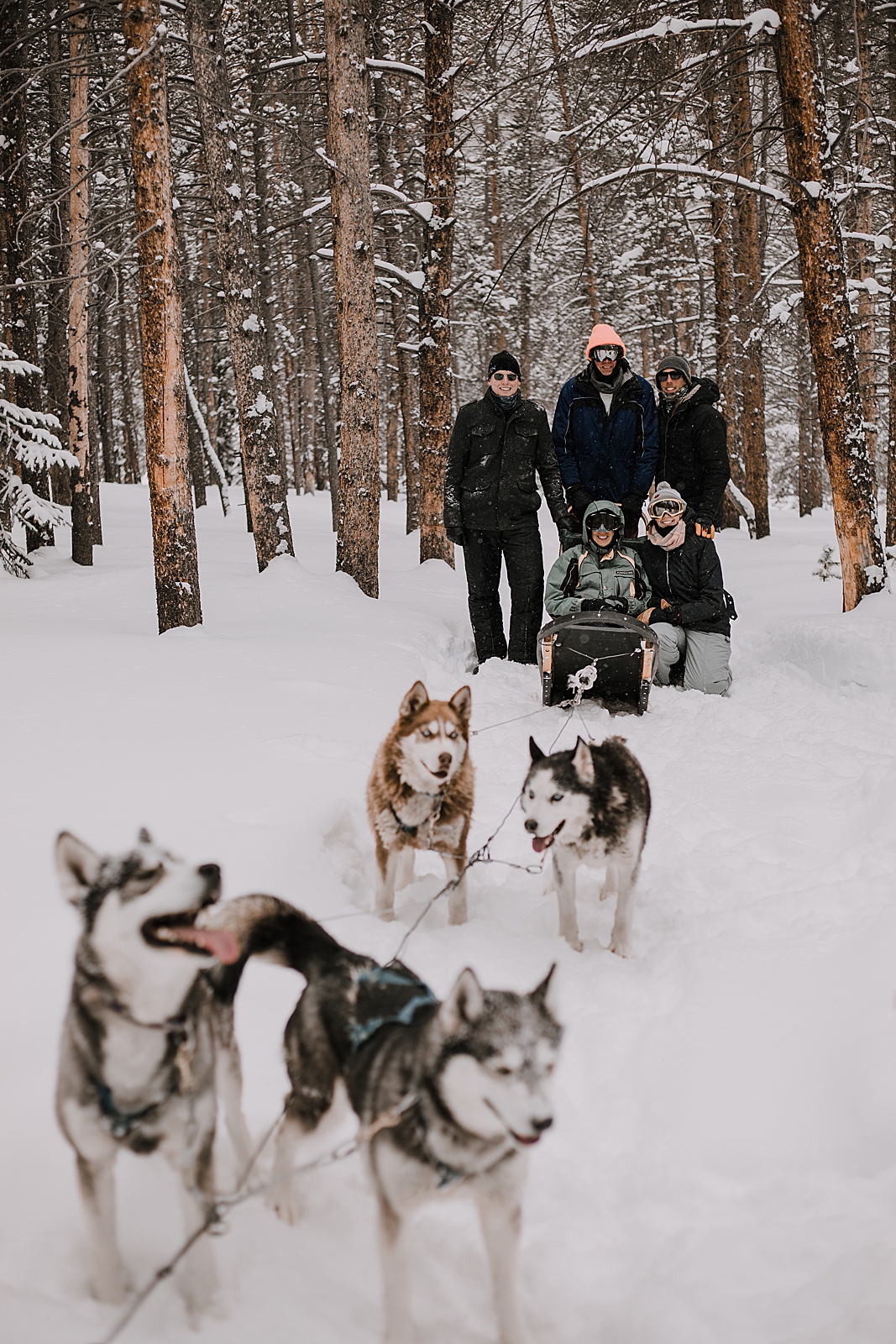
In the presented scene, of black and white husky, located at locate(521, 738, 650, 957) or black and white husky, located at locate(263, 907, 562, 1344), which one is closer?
black and white husky, located at locate(263, 907, 562, 1344)

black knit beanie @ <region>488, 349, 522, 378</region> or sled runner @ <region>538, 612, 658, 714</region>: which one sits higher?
black knit beanie @ <region>488, 349, 522, 378</region>

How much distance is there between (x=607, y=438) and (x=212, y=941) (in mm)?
6637

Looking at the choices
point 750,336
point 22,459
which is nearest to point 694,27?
point 750,336

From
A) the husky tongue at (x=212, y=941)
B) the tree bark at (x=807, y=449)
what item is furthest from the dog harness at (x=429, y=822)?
the tree bark at (x=807, y=449)

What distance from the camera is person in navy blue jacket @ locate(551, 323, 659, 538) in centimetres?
743

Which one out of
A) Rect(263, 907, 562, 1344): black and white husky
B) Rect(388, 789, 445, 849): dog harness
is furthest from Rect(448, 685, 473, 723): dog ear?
Rect(263, 907, 562, 1344): black and white husky

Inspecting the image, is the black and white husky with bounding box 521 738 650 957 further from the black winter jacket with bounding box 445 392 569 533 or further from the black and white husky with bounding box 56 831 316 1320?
the black winter jacket with bounding box 445 392 569 533

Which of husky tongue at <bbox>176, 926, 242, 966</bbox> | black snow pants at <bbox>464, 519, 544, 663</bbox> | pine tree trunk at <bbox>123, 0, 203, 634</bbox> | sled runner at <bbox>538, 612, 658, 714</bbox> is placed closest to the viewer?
husky tongue at <bbox>176, 926, 242, 966</bbox>

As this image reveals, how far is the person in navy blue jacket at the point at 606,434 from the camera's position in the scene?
743cm

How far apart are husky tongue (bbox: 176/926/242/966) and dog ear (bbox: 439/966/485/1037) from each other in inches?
18.7

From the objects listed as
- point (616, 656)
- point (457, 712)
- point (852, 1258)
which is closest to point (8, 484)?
point (616, 656)

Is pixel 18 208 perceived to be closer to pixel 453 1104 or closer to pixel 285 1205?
pixel 285 1205

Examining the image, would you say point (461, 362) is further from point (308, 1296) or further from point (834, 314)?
point (308, 1296)

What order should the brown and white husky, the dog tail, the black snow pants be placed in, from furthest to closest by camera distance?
the black snow pants < the brown and white husky < the dog tail
